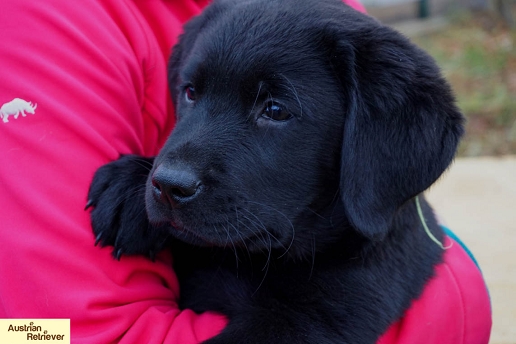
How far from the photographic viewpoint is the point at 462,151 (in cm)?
533

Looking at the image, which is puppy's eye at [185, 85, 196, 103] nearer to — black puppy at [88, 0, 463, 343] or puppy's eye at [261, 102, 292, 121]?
black puppy at [88, 0, 463, 343]

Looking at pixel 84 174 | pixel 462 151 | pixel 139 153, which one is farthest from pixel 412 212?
pixel 462 151

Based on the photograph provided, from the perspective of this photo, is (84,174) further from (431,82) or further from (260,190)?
(431,82)

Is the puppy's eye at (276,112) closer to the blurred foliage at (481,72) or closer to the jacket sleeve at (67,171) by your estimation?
the jacket sleeve at (67,171)

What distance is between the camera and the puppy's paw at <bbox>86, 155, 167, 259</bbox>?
1756 millimetres

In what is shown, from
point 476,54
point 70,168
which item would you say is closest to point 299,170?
point 70,168

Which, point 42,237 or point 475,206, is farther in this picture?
point 475,206

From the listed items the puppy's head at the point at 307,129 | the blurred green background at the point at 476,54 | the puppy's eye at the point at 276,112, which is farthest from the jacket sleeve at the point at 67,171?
the blurred green background at the point at 476,54

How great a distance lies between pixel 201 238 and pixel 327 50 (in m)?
0.66

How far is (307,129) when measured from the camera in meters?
1.82

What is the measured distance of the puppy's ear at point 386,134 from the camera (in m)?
1.78

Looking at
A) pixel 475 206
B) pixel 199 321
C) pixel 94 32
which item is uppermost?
pixel 94 32

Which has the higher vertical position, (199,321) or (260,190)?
(260,190)

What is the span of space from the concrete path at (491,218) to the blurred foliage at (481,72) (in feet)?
3.08
